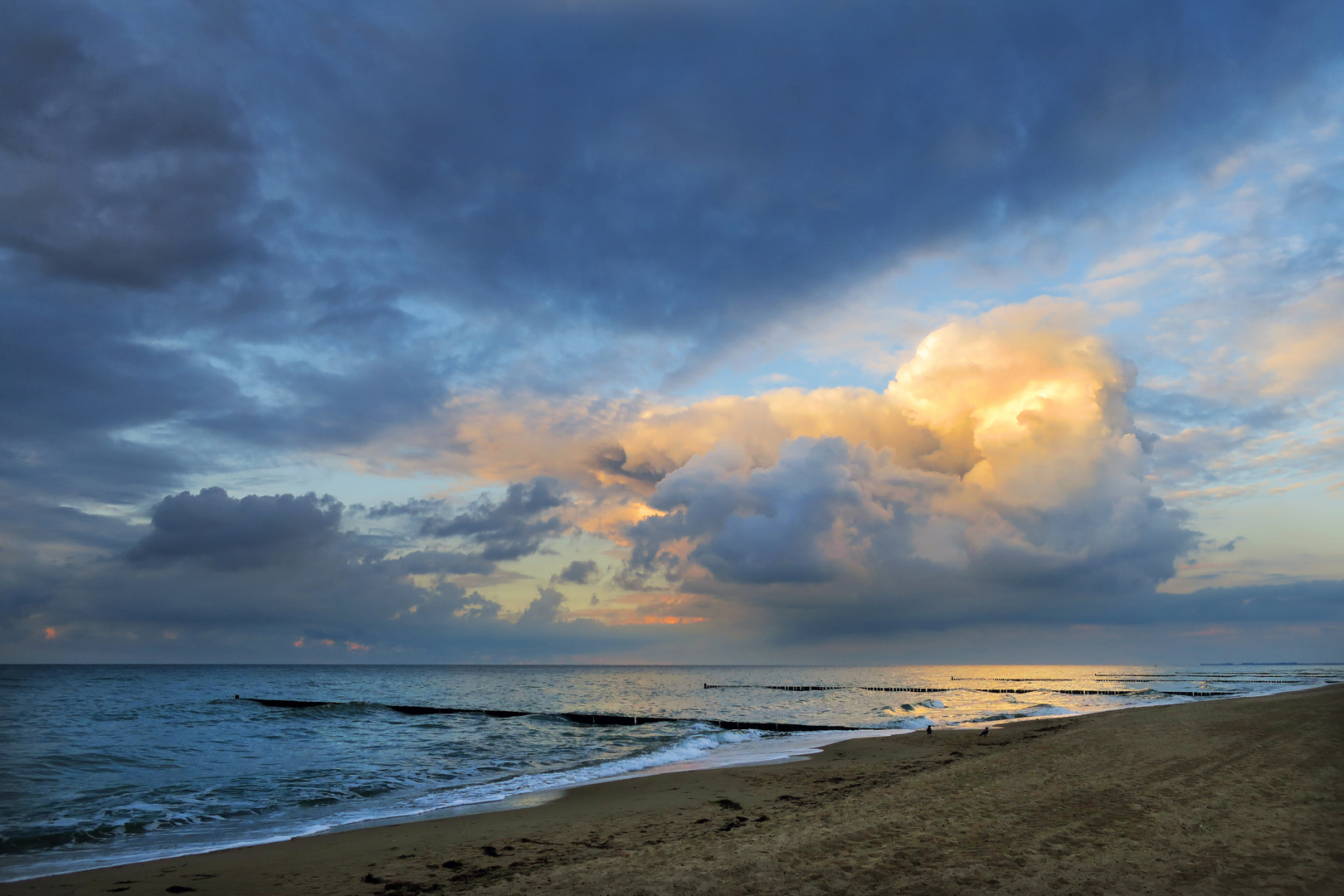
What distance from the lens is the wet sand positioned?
9.04 metres

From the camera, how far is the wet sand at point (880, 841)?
904 centimetres

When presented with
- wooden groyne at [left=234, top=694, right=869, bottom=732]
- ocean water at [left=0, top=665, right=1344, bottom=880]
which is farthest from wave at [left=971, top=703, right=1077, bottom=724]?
wooden groyne at [left=234, top=694, right=869, bottom=732]

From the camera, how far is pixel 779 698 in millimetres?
79375

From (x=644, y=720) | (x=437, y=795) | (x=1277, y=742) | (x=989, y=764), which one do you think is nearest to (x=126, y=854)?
(x=437, y=795)

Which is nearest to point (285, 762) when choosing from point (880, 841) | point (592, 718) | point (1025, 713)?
point (592, 718)

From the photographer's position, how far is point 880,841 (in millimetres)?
10680

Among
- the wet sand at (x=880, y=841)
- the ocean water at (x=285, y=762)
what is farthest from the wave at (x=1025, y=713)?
the wet sand at (x=880, y=841)

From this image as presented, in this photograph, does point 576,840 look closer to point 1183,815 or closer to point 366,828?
point 366,828

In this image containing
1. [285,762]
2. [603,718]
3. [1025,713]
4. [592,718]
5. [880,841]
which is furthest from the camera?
[1025,713]

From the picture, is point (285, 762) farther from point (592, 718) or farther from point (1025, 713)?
point (1025, 713)

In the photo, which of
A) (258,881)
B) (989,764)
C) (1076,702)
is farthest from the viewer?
(1076,702)

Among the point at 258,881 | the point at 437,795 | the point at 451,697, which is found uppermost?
the point at 258,881

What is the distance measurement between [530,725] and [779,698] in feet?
146

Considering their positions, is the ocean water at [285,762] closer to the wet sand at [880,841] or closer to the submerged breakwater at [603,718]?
the submerged breakwater at [603,718]
